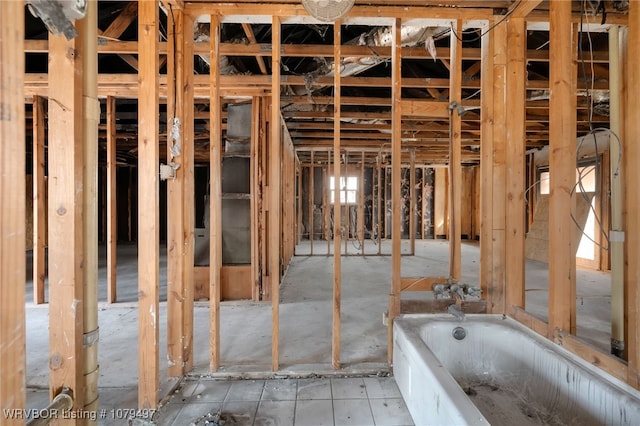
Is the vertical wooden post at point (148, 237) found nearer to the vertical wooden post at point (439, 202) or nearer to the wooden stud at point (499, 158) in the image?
the wooden stud at point (499, 158)

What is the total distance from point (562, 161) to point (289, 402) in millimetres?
2004

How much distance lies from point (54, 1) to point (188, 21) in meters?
1.52

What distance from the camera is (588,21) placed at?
1958mm

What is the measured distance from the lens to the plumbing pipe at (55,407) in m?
0.73

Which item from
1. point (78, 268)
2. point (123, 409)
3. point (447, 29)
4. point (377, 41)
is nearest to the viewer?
point (78, 268)

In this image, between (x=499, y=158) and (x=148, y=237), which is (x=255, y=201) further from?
(x=499, y=158)

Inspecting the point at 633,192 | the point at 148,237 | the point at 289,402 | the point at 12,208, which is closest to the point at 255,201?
the point at 148,237

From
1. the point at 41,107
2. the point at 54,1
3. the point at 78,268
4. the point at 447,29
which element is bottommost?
the point at 78,268

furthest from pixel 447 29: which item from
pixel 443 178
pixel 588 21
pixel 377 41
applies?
pixel 443 178

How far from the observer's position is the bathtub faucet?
1884mm

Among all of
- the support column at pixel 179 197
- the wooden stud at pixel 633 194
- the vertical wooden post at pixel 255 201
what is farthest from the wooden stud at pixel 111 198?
the wooden stud at pixel 633 194

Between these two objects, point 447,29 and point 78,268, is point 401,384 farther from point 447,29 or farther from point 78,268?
point 447,29

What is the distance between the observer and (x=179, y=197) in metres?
1.87

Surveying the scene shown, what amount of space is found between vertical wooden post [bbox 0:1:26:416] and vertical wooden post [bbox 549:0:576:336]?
2137 mm
